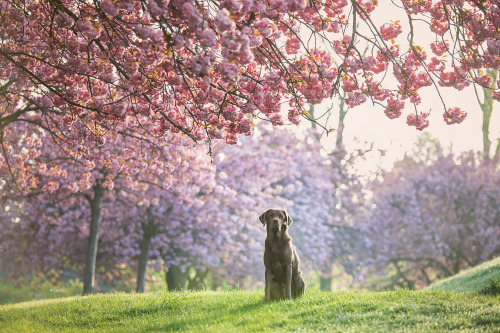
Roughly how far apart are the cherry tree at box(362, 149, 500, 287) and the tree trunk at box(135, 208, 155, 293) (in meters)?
13.6

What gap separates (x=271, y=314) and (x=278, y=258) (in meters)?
0.98

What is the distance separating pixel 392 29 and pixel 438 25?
0.89 metres

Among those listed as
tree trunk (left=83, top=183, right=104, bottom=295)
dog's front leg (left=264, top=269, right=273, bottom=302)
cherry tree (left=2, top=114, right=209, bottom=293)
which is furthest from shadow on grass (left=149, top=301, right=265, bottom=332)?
tree trunk (left=83, top=183, right=104, bottom=295)

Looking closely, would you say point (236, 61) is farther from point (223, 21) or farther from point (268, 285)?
point (268, 285)

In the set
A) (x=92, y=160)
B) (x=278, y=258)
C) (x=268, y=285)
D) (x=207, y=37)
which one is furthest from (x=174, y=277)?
(x=207, y=37)

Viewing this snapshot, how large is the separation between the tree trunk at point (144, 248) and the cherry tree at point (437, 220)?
1359 cm

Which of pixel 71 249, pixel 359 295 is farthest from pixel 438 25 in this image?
pixel 71 249

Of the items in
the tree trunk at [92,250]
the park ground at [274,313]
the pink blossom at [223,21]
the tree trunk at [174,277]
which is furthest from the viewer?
the tree trunk at [174,277]

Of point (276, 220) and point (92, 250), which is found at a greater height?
point (276, 220)

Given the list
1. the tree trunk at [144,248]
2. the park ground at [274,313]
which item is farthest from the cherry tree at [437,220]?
the park ground at [274,313]

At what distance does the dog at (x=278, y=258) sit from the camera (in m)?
7.73

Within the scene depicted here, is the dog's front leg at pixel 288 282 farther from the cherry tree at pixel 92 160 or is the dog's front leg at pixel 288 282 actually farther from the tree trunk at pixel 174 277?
the tree trunk at pixel 174 277

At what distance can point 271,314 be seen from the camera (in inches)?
278

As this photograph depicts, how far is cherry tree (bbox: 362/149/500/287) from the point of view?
24578 mm
